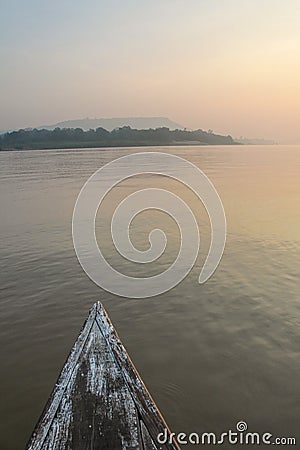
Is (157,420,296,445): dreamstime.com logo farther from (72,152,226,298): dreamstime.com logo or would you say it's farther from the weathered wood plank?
(72,152,226,298): dreamstime.com logo

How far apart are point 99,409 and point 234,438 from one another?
215cm

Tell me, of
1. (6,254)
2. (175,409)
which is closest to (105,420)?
(175,409)

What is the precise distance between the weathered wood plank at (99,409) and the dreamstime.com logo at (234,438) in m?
1.35

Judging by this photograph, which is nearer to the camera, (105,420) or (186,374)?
(105,420)

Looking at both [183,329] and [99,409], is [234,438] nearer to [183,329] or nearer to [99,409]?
[99,409]

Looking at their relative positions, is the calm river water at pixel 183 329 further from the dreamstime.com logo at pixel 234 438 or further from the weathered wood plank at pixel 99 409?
the weathered wood plank at pixel 99 409

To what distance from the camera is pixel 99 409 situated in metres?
4.11

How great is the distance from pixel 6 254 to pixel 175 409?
8.77 m

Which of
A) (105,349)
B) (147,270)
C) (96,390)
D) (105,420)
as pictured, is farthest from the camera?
(147,270)

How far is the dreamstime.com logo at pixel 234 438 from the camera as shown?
16.7 feet

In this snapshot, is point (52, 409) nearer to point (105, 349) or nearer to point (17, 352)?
point (105, 349)

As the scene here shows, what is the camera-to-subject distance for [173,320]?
26.7ft

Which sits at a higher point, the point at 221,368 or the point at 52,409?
the point at 52,409

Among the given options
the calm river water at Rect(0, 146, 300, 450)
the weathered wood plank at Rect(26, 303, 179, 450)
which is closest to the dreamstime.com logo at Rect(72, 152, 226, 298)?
the calm river water at Rect(0, 146, 300, 450)
